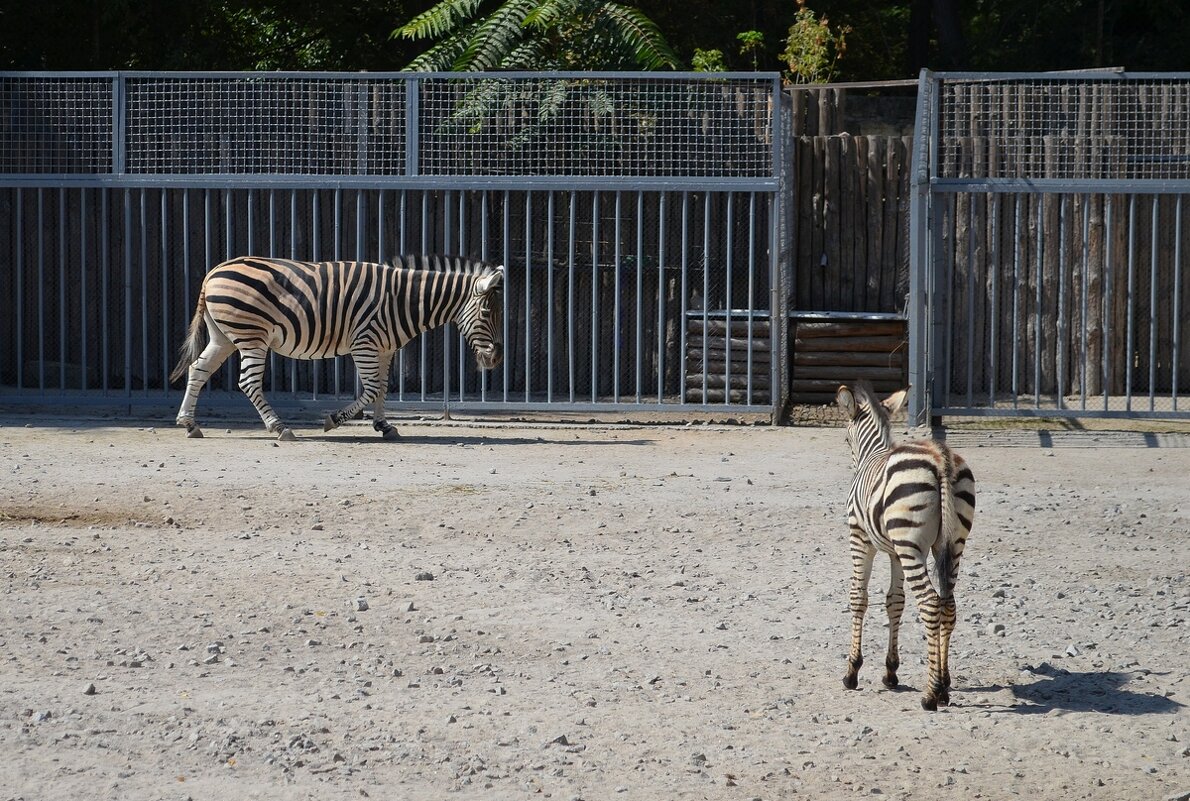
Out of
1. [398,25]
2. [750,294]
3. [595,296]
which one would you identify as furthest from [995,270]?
[398,25]

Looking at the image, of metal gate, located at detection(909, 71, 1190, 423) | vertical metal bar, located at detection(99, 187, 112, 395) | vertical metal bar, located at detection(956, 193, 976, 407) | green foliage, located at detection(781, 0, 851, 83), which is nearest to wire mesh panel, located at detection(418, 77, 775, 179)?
metal gate, located at detection(909, 71, 1190, 423)

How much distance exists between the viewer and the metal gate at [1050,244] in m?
12.4

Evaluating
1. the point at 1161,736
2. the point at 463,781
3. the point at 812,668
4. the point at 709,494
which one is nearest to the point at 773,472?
the point at 709,494

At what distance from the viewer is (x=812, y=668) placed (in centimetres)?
629

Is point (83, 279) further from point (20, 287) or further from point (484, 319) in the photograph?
point (484, 319)

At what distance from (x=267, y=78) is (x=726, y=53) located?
35.2 feet

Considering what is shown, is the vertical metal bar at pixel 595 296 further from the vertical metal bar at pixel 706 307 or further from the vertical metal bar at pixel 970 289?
the vertical metal bar at pixel 970 289

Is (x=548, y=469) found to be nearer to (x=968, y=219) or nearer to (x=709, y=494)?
(x=709, y=494)

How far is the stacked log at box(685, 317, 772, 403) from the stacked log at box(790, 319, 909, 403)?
1.62ft

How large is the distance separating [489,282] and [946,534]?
23.5ft

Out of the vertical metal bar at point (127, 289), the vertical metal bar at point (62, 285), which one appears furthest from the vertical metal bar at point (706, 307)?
the vertical metal bar at point (62, 285)

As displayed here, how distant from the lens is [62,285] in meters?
13.9

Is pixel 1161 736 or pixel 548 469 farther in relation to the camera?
pixel 548 469

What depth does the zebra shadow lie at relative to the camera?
5.80 metres
